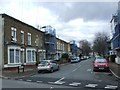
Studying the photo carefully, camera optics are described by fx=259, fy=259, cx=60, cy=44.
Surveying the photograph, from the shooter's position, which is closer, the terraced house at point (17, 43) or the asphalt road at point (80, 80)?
the asphalt road at point (80, 80)

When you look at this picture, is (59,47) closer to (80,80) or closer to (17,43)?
(17,43)

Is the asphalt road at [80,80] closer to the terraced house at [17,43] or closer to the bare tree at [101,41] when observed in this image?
the terraced house at [17,43]

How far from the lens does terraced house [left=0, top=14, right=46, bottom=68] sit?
33.0 metres

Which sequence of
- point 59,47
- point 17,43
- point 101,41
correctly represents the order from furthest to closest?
1. point 101,41
2. point 59,47
3. point 17,43

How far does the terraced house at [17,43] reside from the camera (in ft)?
108

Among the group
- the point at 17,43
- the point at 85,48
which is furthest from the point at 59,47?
the point at 85,48

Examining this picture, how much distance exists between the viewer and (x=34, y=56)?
46.3 m

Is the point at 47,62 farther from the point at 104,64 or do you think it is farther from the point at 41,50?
the point at 41,50

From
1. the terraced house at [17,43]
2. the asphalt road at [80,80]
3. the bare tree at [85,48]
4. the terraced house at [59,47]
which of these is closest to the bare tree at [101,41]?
the terraced house at [59,47]

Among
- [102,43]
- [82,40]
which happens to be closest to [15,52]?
[102,43]

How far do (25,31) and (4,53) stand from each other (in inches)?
372

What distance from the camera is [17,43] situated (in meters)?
37.2

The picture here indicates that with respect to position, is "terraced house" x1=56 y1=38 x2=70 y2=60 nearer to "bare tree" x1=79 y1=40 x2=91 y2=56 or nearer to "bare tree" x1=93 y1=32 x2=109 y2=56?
"bare tree" x1=93 y1=32 x2=109 y2=56

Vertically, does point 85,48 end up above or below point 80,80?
above
